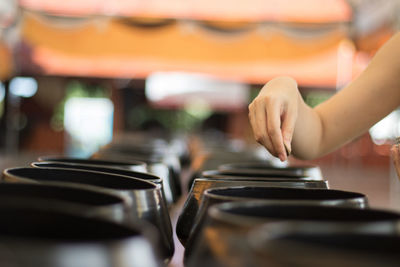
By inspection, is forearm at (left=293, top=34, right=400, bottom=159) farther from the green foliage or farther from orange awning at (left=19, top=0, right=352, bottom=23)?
the green foliage

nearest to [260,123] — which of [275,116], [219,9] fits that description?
[275,116]

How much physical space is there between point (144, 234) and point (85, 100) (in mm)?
15658

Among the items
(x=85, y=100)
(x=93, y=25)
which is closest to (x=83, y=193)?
(x=93, y=25)

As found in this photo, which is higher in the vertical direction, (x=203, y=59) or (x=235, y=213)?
(x=203, y=59)

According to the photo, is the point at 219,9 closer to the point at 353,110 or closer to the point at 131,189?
the point at 353,110

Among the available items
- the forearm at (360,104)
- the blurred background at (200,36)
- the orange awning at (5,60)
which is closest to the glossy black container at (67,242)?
Answer: the forearm at (360,104)

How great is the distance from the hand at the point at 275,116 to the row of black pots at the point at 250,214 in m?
0.18

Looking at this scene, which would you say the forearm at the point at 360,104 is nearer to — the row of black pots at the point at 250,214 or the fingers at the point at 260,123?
the fingers at the point at 260,123

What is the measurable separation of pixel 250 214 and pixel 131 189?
0.27 metres

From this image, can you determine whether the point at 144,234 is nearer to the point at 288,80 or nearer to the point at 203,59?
the point at 288,80

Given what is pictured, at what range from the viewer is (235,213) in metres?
0.56

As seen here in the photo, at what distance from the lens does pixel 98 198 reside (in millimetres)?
628

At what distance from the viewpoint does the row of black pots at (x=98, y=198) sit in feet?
1.62

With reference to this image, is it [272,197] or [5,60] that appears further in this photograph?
[5,60]
